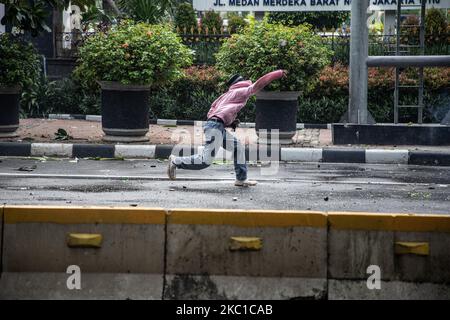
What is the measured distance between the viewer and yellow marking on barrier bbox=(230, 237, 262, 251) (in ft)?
21.1

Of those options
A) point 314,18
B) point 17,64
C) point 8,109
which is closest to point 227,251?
point 17,64

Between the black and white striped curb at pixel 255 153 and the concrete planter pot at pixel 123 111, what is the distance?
2.07 ft

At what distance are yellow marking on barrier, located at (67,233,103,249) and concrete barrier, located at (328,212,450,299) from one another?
5.01ft

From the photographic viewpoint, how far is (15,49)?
15.1m

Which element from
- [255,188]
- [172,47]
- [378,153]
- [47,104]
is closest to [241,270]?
[255,188]

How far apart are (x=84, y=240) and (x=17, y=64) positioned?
888 cm

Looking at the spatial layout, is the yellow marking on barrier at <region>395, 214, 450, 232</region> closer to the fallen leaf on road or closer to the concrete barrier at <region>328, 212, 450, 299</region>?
the concrete barrier at <region>328, 212, 450, 299</region>

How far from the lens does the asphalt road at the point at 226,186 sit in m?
9.16

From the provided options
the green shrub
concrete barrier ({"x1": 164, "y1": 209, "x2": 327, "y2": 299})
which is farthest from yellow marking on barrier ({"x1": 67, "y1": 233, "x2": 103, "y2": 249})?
the green shrub

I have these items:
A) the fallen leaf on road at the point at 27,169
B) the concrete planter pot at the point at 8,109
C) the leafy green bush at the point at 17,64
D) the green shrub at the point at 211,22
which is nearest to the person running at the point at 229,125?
the fallen leaf on road at the point at 27,169

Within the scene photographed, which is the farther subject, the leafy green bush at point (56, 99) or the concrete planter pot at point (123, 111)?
the leafy green bush at point (56, 99)

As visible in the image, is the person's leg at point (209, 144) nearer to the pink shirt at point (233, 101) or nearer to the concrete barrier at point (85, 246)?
the pink shirt at point (233, 101)

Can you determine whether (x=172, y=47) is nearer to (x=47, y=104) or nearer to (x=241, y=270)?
(x=47, y=104)

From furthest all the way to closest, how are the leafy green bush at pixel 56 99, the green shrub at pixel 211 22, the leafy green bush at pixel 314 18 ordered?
the leafy green bush at pixel 314 18 → the green shrub at pixel 211 22 → the leafy green bush at pixel 56 99
